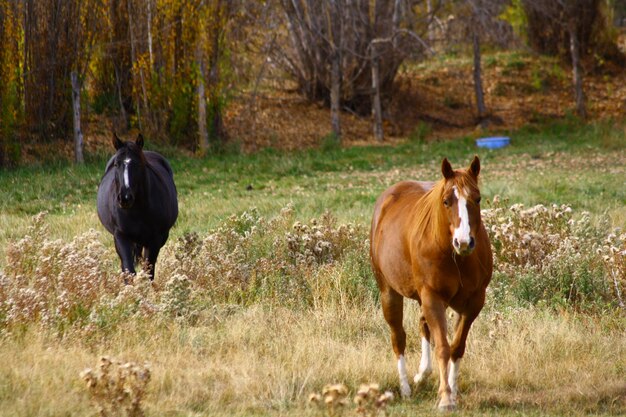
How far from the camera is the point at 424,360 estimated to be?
7559 millimetres

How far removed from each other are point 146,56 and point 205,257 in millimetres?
14392

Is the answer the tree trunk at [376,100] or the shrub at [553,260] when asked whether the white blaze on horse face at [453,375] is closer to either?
the shrub at [553,260]

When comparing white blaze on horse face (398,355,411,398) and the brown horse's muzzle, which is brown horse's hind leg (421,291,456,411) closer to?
white blaze on horse face (398,355,411,398)

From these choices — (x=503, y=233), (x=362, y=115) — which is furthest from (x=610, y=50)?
(x=503, y=233)

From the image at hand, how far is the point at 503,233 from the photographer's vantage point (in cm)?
1085

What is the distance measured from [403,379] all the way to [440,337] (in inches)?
31.9

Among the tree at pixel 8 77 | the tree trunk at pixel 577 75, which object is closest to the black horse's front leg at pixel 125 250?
the tree at pixel 8 77

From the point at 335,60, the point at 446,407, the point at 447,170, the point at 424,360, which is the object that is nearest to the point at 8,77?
the point at 335,60

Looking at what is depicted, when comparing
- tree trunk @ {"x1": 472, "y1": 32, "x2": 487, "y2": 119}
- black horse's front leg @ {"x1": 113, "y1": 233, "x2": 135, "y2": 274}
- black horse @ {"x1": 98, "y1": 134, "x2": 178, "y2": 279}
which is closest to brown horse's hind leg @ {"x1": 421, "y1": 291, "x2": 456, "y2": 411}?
black horse @ {"x1": 98, "y1": 134, "x2": 178, "y2": 279}

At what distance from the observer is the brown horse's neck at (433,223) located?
22.2 feet

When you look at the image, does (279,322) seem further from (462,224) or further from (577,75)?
(577,75)

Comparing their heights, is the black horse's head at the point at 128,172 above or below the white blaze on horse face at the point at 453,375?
above

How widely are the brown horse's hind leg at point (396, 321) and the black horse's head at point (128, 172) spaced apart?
3865 mm

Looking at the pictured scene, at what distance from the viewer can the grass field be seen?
705 centimetres
